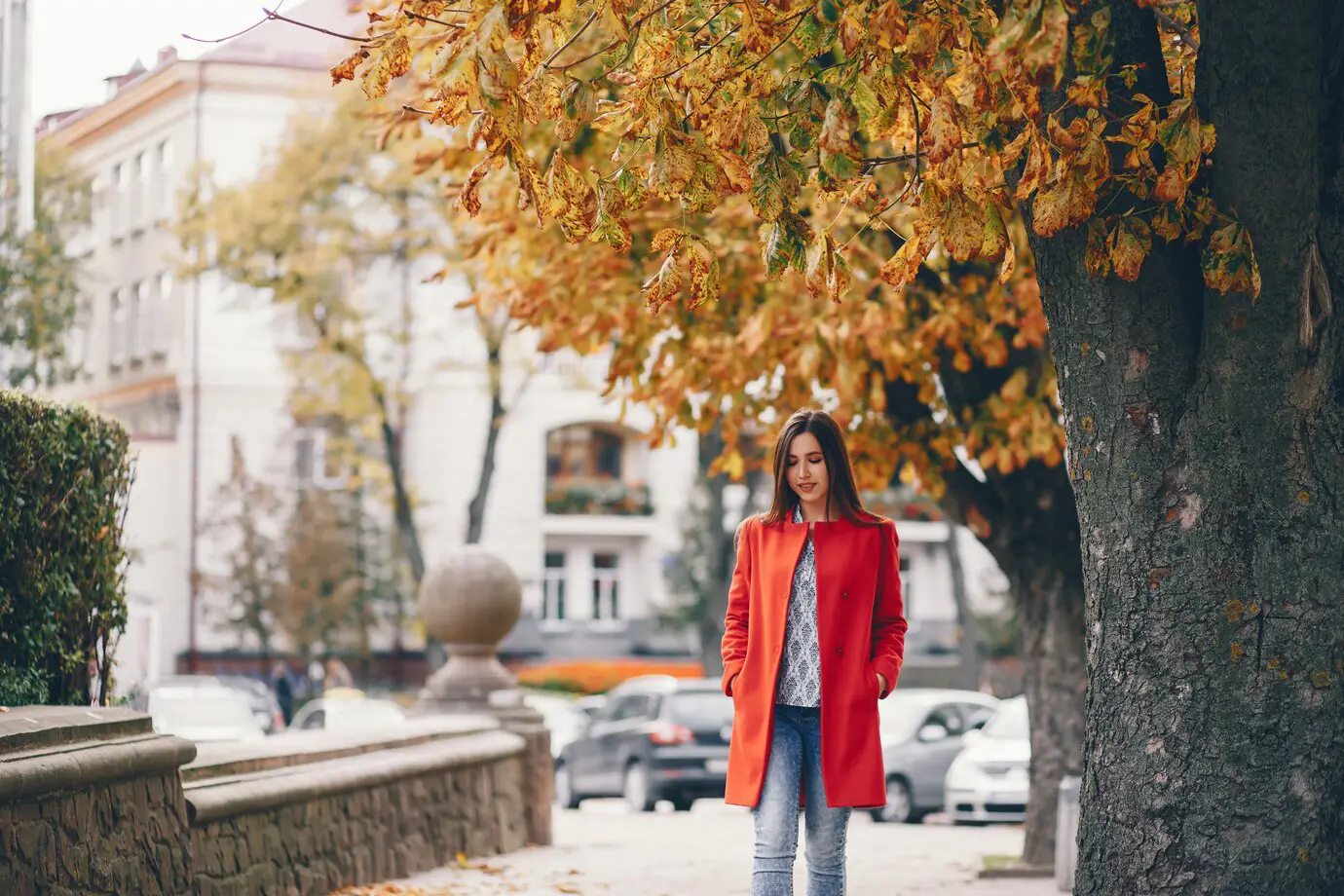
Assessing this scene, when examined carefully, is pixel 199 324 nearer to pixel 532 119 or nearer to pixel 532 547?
pixel 532 547

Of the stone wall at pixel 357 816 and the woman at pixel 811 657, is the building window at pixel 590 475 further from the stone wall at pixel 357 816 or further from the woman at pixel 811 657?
the woman at pixel 811 657

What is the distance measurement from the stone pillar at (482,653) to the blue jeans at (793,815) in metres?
7.75

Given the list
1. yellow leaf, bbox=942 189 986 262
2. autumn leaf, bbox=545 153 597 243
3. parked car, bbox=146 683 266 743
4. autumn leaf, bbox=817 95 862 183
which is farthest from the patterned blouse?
parked car, bbox=146 683 266 743

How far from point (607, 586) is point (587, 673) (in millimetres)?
6294

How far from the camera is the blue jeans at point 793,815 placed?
6.04 metres

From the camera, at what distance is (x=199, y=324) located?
4834 cm

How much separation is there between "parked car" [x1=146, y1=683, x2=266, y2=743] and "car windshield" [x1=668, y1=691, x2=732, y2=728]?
16.9 ft

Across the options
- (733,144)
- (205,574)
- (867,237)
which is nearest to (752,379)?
(867,237)

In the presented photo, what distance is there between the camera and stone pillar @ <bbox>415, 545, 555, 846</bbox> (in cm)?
1383

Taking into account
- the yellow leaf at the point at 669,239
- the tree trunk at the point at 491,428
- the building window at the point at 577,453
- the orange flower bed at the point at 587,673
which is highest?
the building window at the point at 577,453

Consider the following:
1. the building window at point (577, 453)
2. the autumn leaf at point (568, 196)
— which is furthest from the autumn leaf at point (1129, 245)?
the building window at point (577, 453)

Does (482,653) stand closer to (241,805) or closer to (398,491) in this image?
(241,805)

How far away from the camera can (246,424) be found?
48.8 meters

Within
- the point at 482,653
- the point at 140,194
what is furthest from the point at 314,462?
the point at 482,653
